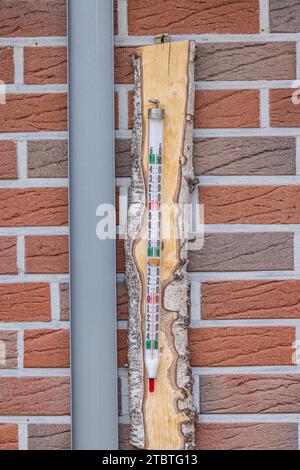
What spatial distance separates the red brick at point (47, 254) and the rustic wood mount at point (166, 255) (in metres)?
0.08

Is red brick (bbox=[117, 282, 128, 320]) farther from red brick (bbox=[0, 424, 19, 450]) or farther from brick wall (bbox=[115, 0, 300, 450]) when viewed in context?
red brick (bbox=[0, 424, 19, 450])

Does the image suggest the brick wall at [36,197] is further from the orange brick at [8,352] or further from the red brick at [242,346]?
the red brick at [242,346]

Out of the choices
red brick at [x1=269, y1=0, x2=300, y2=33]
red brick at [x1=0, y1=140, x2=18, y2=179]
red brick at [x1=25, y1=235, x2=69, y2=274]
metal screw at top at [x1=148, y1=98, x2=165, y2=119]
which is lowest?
red brick at [x1=25, y1=235, x2=69, y2=274]

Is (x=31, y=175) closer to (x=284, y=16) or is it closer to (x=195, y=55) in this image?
A: (x=195, y=55)

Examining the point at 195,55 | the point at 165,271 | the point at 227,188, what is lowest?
the point at 165,271

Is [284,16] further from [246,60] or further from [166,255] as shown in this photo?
[166,255]

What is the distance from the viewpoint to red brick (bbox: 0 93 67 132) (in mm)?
772

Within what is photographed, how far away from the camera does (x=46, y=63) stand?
771 millimetres

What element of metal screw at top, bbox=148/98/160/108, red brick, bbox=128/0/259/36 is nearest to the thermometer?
metal screw at top, bbox=148/98/160/108

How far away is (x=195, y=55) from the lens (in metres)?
0.76

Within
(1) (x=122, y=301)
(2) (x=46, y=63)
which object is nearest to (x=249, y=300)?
(1) (x=122, y=301)
